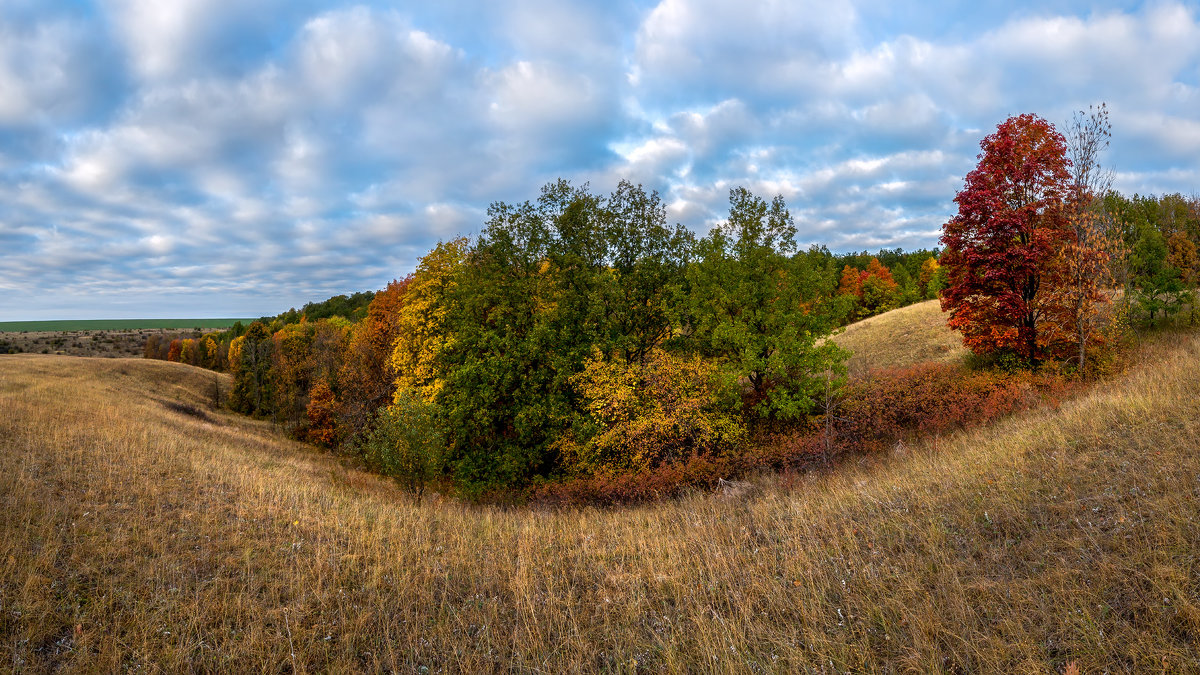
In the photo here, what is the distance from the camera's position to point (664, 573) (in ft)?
27.9

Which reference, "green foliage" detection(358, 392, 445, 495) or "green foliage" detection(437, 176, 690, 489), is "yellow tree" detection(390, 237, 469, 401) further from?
"green foliage" detection(358, 392, 445, 495)

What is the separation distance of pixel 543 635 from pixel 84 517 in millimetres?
10027

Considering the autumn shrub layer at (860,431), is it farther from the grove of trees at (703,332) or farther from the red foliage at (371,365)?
the red foliage at (371,365)

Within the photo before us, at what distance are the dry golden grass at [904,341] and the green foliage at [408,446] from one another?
86.0 ft

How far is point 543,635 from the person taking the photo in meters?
6.73

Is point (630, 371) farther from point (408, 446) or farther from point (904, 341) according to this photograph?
point (904, 341)

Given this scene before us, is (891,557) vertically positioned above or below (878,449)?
above

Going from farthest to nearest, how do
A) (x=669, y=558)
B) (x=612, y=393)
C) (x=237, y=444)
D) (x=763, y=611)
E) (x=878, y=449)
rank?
(x=237, y=444) → (x=612, y=393) → (x=878, y=449) → (x=669, y=558) → (x=763, y=611)

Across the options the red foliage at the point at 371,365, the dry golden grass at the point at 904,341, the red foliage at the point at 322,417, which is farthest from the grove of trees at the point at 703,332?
the red foliage at the point at 322,417

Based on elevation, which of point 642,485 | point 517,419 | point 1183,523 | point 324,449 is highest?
point 1183,523

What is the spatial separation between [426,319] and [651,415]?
1572cm

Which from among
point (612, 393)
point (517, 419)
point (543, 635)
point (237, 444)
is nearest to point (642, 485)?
point (612, 393)

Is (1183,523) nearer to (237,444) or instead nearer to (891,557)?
(891,557)

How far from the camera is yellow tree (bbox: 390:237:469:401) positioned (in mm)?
26578
